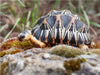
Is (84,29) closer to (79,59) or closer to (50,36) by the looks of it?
(50,36)

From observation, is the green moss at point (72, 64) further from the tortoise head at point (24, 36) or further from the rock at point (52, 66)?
the tortoise head at point (24, 36)

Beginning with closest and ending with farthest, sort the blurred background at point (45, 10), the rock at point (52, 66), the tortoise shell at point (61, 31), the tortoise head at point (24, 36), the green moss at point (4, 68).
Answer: the rock at point (52, 66)
the green moss at point (4, 68)
the tortoise shell at point (61, 31)
the tortoise head at point (24, 36)
the blurred background at point (45, 10)

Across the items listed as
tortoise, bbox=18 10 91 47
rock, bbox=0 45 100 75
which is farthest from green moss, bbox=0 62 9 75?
tortoise, bbox=18 10 91 47

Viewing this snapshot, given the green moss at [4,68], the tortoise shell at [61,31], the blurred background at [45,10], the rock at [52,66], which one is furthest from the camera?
the blurred background at [45,10]

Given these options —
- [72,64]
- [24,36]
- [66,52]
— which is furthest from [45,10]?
[72,64]

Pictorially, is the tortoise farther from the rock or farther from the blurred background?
the blurred background

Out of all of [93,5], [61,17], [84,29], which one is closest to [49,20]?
[61,17]

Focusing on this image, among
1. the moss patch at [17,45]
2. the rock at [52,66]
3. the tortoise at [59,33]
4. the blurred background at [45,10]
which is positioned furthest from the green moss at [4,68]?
the blurred background at [45,10]

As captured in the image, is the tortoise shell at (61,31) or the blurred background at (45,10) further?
the blurred background at (45,10)
